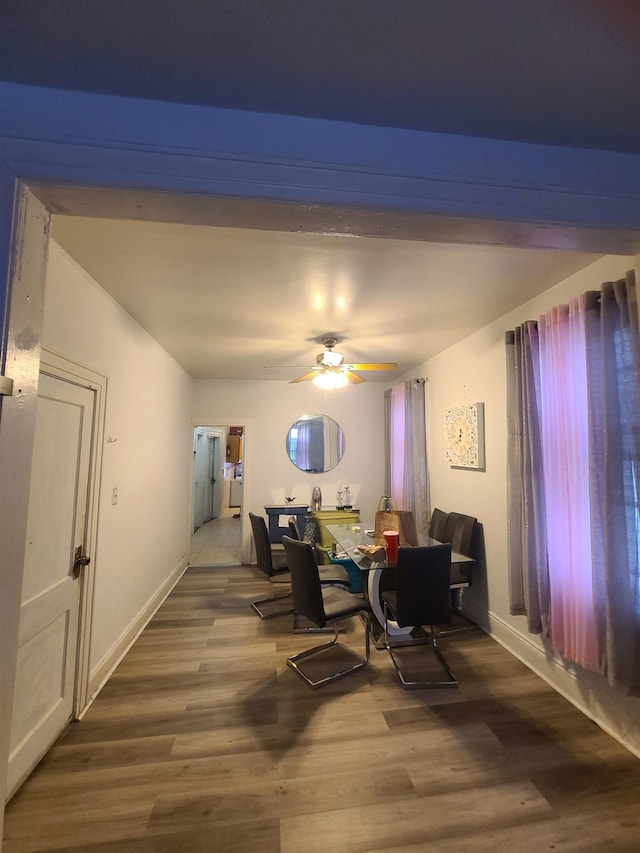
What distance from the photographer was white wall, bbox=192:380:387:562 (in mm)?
5023

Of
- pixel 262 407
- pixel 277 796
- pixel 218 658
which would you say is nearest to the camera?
pixel 277 796

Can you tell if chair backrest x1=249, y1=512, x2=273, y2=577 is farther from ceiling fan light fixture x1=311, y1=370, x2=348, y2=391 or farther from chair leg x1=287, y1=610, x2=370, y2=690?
ceiling fan light fixture x1=311, y1=370, x2=348, y2=391

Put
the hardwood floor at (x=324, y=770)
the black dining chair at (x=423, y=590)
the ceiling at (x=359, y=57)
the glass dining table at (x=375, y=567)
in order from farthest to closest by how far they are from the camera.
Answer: the glass dining table at (x=375, y=567) → the black dining chair at (x=423, y=590) → the hardwood floor at (x=324, y=770) → the ceiling at (x=359, y=57)

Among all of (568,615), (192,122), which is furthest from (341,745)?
(192,122)

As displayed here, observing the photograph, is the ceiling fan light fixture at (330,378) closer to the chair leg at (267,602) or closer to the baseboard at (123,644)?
the chair leg at (267,602)

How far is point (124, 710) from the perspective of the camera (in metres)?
2.05

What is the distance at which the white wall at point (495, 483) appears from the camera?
1929 mm

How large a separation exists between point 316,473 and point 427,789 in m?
3.74

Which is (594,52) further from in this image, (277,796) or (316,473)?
(316,473)

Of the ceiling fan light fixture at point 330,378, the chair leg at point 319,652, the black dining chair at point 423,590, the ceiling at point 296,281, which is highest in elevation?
the ceiling at point 296,281

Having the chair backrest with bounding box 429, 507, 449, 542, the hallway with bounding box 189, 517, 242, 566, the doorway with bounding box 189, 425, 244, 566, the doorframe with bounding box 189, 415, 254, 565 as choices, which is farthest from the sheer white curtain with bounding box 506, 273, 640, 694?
the hallway with bounding box 189, 517, 242, 566

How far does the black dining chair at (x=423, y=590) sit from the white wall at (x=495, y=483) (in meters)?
0.67

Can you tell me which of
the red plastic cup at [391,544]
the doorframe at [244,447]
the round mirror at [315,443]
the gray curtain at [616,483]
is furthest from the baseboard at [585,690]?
the doorframe at [244,447]

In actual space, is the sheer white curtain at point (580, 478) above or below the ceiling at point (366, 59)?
below
